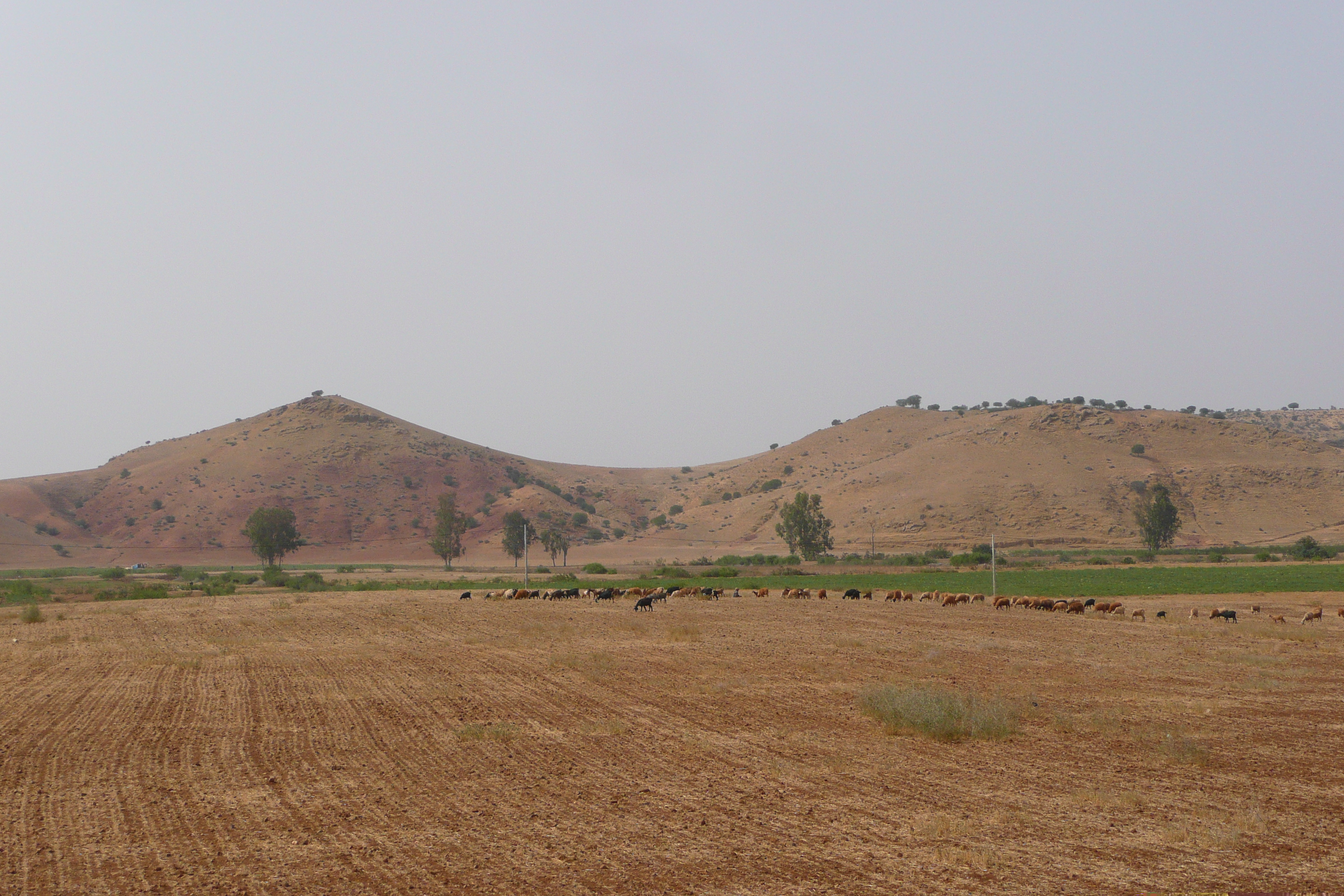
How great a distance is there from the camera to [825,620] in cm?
3519

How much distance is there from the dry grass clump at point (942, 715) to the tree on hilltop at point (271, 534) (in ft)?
267

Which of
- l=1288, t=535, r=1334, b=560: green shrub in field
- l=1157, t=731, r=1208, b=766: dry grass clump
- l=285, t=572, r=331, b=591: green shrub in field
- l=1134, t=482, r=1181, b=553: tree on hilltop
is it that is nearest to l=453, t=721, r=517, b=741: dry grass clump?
l=1157, t=731, r=1208, b=766: dry grass clump

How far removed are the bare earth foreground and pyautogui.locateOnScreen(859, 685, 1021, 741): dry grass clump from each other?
30 cm

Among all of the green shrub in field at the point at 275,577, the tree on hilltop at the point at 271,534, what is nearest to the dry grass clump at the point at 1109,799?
the green shrub in field at the point at 275,577

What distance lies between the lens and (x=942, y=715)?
14867mm

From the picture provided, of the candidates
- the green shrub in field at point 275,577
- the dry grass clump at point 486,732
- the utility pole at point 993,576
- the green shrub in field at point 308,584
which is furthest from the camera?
the green shrub in field at point 275,577

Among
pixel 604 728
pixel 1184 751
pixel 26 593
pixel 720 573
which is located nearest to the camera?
pixel 1184 751

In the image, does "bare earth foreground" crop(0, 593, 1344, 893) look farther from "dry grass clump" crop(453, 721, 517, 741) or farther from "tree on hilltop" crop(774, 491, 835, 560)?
"tree on hilltop" crop(774, 491, 835, 560)

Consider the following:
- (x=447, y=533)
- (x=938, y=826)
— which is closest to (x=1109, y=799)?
(x=938, y=826)

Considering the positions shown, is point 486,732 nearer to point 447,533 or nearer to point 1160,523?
point 447,533

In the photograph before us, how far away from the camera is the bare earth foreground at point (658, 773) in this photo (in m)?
8.73

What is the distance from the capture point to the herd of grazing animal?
1405 inches

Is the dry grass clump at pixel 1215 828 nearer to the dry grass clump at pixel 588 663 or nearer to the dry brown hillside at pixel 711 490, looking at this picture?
the dry grass clump at pixel 588 663

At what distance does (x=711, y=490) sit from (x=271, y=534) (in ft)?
262
